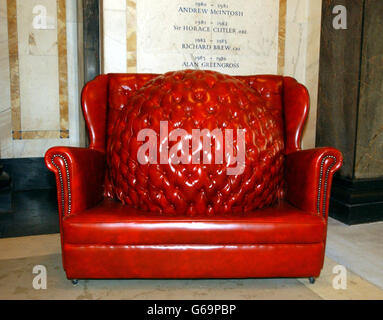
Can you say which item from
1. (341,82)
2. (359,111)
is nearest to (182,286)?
(359,111)

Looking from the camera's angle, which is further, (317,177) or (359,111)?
(359,111)

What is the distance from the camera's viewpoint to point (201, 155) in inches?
64.1

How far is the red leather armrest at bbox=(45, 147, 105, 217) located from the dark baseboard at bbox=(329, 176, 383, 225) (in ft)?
6.85

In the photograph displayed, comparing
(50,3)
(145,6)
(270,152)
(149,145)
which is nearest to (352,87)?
(270,152)

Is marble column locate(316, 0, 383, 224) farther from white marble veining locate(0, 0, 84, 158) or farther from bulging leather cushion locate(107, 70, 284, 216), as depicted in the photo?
white marble veining locate(0, 0, 84, 158)

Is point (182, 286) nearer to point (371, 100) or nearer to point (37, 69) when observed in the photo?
point (371, 100)

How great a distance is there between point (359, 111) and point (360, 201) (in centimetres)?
71

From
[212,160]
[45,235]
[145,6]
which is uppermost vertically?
[145,6]

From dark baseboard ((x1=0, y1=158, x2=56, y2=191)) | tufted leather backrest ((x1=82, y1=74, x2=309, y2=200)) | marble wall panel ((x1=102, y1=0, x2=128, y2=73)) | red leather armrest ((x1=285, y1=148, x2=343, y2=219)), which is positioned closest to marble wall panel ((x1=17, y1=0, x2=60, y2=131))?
dark baseboard ((x1=0, y1=158, x2=56, y2=191))

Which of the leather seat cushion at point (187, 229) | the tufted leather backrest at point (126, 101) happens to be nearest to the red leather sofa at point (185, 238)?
the leather seat cushion at point (187, 229)

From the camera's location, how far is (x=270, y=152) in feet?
5.82

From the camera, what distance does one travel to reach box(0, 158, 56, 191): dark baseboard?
13.0 ft
